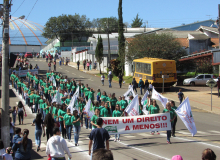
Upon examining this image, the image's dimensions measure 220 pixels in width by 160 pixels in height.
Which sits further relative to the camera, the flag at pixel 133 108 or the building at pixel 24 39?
the building at pixel 24 39

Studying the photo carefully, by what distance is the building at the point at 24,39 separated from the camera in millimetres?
112000

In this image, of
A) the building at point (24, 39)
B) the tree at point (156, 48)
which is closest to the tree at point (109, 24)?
the building at point (24, 39)

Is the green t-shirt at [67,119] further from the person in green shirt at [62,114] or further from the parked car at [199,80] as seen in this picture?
the parked car at [199,80]

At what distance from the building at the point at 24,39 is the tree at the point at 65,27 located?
22.4 metres

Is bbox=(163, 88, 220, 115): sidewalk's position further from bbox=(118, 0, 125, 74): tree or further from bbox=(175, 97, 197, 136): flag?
bbox=(118, 0, 125, 74): tree

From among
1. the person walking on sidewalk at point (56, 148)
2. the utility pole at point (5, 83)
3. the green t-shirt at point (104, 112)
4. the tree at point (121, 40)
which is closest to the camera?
the person walking on sidewalk at point (56, 148)

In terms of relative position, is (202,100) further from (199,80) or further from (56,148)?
(56,148)

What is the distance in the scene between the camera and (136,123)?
11.9m

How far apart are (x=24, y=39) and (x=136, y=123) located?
111845 mm

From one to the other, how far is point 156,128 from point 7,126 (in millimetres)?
5631

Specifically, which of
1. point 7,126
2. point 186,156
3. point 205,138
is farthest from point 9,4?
point 205,138

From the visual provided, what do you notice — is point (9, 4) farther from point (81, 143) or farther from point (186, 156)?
point (186, 156)

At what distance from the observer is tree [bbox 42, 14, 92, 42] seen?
9188 cm

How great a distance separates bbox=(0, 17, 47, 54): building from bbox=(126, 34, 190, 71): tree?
3077 inches
